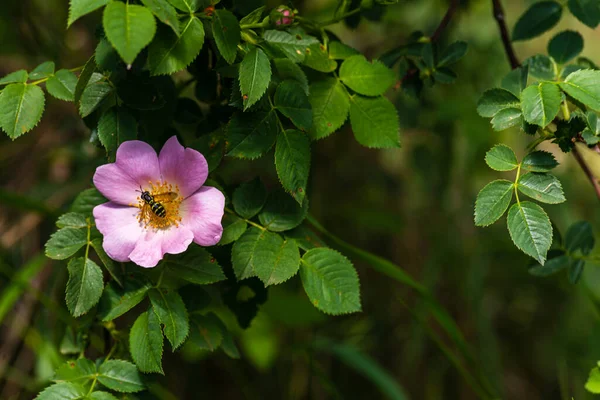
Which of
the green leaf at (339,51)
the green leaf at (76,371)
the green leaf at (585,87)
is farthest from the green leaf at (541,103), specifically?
the green leaf at (76,371)

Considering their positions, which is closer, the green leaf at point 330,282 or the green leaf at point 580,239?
the green leaf at point 330,282

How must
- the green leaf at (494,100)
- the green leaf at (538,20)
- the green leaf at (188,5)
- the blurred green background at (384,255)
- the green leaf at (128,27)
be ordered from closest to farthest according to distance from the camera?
the green leaf at (128,27) → the green leaf at (188,5) → the green leaf at (494,100) → the green leaf at (538,20) → the blurred green background at (384,255)

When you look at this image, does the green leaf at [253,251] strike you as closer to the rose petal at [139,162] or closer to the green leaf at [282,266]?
the green leaf at [282,266]

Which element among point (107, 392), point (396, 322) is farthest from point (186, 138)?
point (396, 322)

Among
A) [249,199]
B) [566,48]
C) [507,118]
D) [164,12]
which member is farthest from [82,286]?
[566,48]

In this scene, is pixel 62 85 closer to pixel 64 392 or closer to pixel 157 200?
pixel 157 200

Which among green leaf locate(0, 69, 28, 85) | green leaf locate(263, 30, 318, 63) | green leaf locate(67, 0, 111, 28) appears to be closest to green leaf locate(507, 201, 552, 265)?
green leaf locate(263, 30, 318, 63)

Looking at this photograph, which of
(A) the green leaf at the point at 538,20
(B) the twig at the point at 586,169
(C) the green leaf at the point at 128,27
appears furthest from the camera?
(A) the green leaf at the point at 538,20
